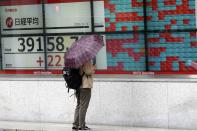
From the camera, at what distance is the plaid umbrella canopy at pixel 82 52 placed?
31.8ft

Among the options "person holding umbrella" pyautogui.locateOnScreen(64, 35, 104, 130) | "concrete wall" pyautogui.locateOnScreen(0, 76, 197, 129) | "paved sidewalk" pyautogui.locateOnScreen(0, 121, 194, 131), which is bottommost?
"paved sidewalk" pyautogui.locateOnScreen(0, 121, 194, 131)

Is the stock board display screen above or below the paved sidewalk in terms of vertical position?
above

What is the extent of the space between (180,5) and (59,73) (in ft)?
9.09

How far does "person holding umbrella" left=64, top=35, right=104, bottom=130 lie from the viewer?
9711 mm

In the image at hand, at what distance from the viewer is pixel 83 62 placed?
31.9ft

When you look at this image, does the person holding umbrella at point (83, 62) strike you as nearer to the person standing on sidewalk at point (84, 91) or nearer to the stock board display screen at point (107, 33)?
the person standing on sidewalk at point (84, 91)

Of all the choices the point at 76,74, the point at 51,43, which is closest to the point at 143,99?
the point at 76,74

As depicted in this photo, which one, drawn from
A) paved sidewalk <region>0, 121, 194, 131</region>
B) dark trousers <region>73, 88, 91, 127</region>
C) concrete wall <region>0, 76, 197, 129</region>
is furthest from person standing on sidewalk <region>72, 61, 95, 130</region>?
concrete wall <region>0, 76, 197, 129</region>

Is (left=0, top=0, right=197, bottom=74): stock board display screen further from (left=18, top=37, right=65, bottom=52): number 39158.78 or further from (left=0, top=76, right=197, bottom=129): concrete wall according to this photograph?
(left=0, top=76, right=197, bottom=129): concrete wall

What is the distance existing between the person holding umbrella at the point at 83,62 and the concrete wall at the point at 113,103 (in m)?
0.86

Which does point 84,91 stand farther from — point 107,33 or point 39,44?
point 39,44

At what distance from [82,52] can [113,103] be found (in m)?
1.62

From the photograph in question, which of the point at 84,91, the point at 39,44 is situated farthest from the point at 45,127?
the point at 39,44

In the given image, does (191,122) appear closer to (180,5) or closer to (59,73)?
(180,5)
